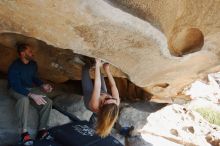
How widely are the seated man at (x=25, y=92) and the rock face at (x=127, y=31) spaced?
29cm

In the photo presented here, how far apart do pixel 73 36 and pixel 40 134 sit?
1206mm

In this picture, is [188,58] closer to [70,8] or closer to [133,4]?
[133,4]

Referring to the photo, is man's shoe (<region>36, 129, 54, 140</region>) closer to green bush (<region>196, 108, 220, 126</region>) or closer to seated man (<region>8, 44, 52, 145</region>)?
seated man (<region>8, 44, 52, 145</region>)

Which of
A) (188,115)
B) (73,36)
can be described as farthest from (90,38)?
(188,115)

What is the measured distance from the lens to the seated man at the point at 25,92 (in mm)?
4012

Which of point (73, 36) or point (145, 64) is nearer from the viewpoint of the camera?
point (73, 36)

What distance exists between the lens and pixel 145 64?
14.0 ft

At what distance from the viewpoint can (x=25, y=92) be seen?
13.2ft

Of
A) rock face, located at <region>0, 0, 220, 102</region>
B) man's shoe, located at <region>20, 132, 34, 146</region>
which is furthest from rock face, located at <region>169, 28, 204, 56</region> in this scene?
man's shoe, located at <region>20, 132, 34, 146</region>

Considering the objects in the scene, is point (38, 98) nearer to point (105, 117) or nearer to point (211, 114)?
point (105, 117)

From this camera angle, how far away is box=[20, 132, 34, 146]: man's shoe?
385 centimetres

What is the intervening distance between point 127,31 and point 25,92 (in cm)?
128

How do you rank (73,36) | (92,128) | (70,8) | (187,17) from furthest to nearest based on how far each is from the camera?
(92,128), (187,17), (73,36), (70,8)

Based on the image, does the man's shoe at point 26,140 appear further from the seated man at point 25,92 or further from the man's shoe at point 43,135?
the man's shoe at point 43,135
